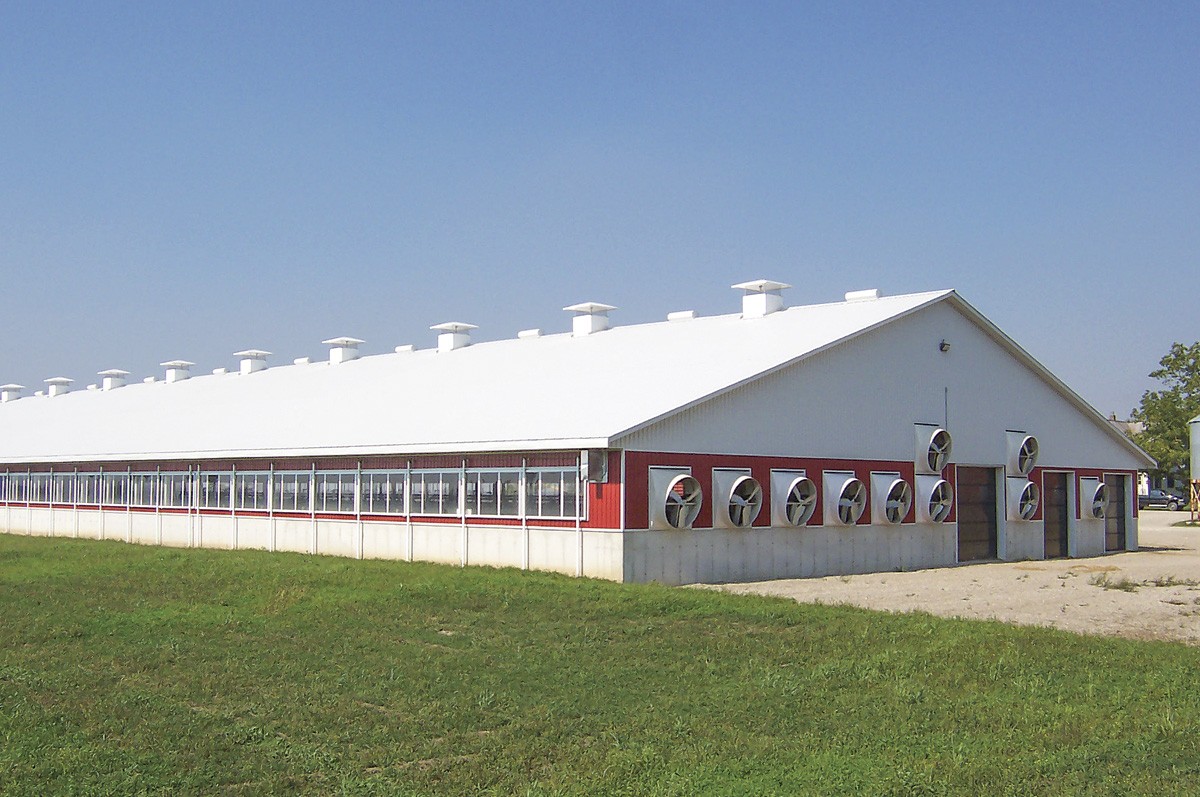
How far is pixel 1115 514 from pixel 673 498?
21988mm

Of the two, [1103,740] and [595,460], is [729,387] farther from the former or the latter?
[1103,740]

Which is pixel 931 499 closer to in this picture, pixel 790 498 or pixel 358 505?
pixel 790 498

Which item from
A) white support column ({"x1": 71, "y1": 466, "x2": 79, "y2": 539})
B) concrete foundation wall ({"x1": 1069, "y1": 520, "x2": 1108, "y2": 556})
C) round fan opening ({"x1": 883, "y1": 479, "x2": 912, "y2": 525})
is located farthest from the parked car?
white support column ({"x1": 71, "y1": 466, "x2": 79, "y2": 539})

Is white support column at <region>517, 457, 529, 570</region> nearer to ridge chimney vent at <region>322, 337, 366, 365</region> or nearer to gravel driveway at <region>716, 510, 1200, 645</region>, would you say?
gravel driveway at <region>716, 510, 1200, 645</region>

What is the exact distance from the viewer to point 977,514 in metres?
36.2

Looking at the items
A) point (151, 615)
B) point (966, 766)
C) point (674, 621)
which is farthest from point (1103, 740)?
point (151, 615)

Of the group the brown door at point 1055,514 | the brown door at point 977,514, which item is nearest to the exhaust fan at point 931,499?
the brown door at point 977,514

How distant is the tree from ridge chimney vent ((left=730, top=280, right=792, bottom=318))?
57838 mm

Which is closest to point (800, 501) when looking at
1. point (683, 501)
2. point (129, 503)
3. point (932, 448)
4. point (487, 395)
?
point (683, 501)

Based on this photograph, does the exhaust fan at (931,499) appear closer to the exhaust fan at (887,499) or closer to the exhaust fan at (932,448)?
the exhaust fan at (932,448)

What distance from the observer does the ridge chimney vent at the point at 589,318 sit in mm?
40438

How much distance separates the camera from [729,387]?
92.6 ft

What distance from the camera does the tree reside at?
85938 mm

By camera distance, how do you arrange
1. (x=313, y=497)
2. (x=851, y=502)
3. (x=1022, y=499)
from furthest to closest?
(x=1022, y=499), (x=313, y=497), (x=851, y=502)
